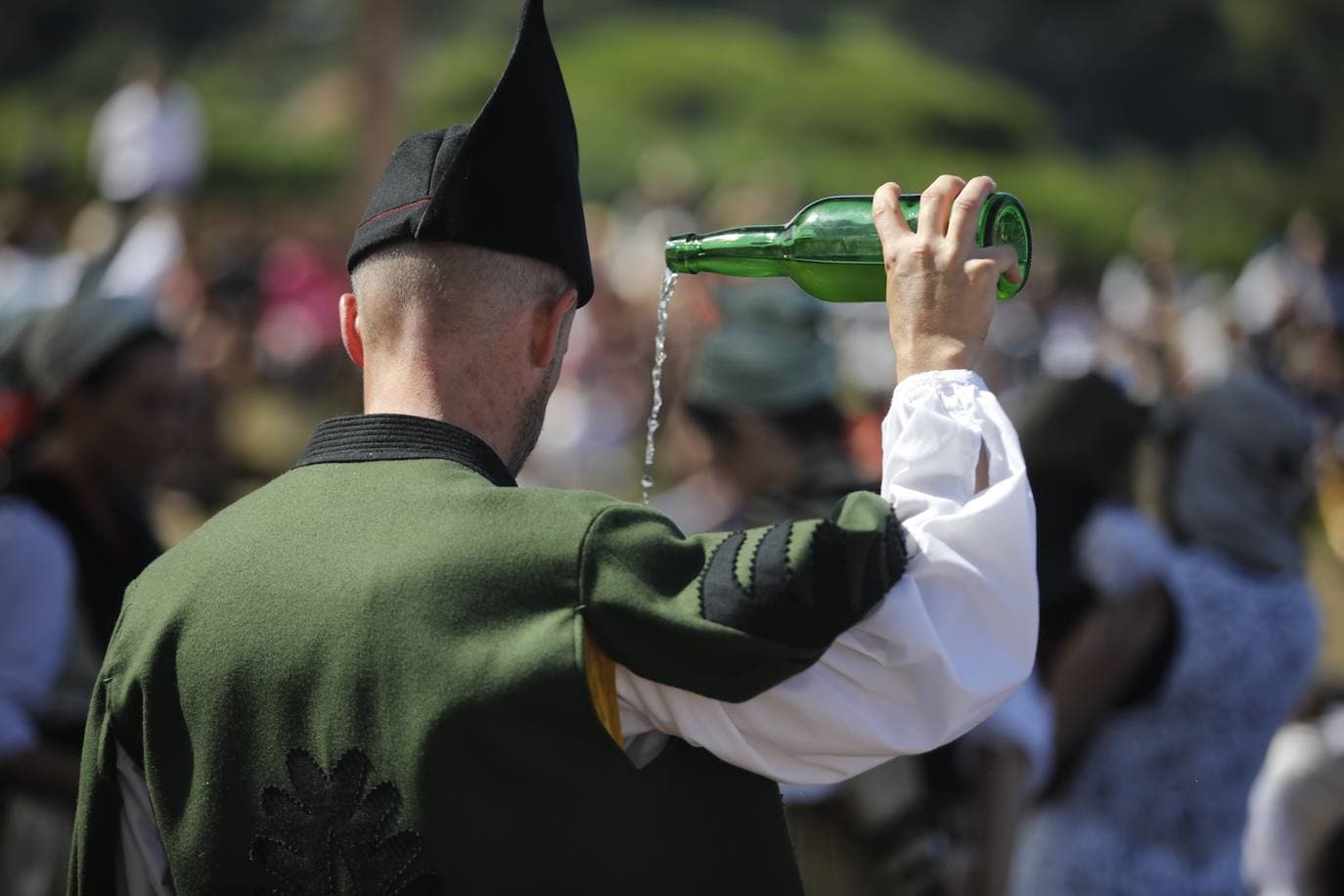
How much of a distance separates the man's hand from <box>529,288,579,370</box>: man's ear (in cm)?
42

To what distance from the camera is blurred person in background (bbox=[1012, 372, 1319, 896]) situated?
379 cm

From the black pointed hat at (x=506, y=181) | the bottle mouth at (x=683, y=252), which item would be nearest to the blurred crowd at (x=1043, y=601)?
the bottle mouth at (x=683, y=252)

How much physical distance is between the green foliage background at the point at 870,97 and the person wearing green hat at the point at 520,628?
20.4m

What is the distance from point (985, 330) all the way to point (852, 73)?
29229 millimetres

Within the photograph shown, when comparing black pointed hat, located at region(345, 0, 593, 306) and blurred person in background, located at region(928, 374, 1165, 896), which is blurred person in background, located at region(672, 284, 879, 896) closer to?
blurred person in background, located at region(928, 374, 1165, 896)

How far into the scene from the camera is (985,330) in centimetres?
184

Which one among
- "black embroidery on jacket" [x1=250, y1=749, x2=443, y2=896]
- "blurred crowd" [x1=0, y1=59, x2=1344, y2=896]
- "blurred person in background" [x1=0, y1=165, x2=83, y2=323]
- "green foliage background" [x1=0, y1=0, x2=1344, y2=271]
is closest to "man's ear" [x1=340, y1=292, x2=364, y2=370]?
"black embroidery on jacket" [x1=250, y1=749, x2=443, y2=896]

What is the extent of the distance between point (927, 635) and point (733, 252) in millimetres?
648

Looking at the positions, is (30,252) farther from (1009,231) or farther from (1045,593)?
(1009,231)

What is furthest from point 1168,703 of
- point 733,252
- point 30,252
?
point 30,252

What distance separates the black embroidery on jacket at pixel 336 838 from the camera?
1822mm

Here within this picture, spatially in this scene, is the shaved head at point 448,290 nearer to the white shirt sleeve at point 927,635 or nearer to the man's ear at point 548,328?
the man's ear at point 548,328

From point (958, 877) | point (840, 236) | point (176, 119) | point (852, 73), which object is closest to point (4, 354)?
point (958, 877)

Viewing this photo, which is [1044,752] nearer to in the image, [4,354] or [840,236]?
[840,236]
